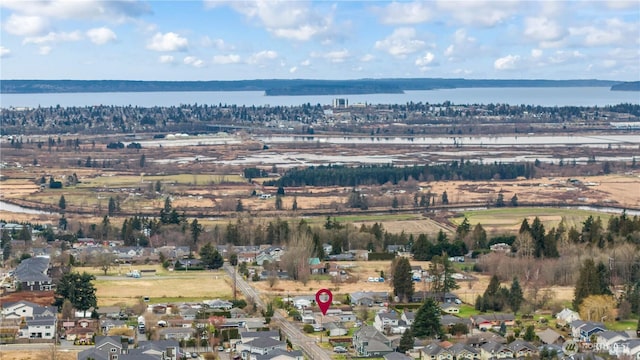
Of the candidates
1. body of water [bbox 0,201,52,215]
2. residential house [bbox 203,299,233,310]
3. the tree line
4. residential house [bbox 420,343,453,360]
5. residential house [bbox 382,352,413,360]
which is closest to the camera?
residential house [bbox 382,352,413,360]

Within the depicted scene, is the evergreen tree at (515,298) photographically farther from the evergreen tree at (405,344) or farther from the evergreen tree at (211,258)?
the evergreen tree at (211,258)

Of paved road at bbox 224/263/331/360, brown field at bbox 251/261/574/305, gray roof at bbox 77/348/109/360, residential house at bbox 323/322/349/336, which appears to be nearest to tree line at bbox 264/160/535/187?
brown field at bbox 251/261/574/305

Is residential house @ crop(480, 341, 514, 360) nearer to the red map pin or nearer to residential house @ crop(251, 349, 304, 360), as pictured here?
residential house @ crop(251, 349, 304, 360)

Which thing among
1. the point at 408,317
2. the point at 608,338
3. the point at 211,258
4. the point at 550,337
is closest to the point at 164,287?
the point at 211,258

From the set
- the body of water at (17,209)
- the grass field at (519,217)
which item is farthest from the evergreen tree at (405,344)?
the body of water at (17,209)

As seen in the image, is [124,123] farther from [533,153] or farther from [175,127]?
[533,153]

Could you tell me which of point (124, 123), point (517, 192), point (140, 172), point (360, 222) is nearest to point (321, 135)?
point (124, 123)
